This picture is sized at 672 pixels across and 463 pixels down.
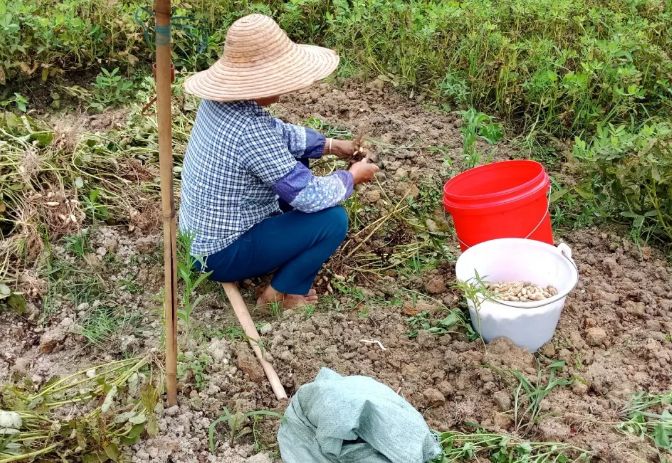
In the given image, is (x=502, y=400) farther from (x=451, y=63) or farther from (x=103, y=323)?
(x=451, y=63)

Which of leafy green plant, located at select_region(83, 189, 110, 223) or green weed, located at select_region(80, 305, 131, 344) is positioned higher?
leafy green plant, located at select_region(83, 189, 110, 223)

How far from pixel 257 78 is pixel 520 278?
122cm

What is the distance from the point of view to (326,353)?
251 centimetres

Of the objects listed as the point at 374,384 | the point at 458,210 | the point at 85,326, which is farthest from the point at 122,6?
the point at 374,384

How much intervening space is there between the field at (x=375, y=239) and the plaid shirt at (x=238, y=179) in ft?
0.59

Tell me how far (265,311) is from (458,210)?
851 mm

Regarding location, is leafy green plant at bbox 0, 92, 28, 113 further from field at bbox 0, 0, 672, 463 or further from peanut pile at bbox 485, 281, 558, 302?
peanut pile at bbox 485, 281, 558, 302

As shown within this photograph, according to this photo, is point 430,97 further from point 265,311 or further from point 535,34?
point 265,311

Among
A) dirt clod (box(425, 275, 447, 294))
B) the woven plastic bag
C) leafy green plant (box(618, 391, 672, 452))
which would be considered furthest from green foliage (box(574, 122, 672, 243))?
the woven plastic bag

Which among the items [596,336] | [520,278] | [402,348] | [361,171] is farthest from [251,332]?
[596,336]

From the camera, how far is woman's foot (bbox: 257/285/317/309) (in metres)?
2.81

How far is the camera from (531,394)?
2.29 meters

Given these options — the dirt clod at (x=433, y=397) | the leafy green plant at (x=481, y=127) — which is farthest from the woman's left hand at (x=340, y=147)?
the dirt clod at (x=433, y=397)

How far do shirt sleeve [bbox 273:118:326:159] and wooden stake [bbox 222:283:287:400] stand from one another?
59 cm
